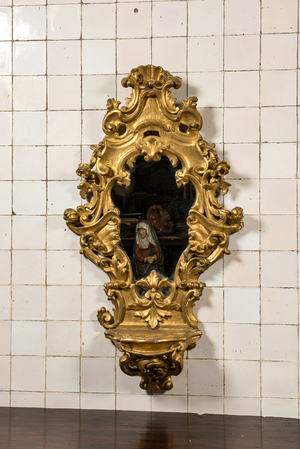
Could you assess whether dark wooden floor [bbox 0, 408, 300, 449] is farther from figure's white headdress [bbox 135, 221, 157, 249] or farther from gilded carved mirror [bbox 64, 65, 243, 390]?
figure's white headdress [bbox 135, 221, 157, 249]

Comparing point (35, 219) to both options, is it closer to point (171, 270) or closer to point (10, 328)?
point (10, 328)

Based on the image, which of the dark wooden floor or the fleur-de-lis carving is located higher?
the fleur-de-lis carving

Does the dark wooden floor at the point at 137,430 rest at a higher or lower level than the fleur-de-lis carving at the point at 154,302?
lower

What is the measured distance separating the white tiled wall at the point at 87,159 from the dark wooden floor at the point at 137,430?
0.06 meters

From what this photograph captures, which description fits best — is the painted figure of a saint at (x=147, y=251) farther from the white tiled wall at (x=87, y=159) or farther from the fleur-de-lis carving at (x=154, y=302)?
the white tiled wall at (x=87, y=159)

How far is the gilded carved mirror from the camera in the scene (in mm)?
2109

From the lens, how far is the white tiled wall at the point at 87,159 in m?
2.22

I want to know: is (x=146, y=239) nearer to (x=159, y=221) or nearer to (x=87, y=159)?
(x=159, y=221)

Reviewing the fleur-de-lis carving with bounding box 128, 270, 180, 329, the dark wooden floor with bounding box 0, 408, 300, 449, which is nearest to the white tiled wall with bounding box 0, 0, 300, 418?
the dark wooden floor with bounding box 0, 408, 300, 449

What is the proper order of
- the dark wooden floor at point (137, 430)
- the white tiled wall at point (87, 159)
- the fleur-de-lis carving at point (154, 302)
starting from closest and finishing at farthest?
1. the dark wooden floor at point (137, 430)
2. the fleur-de-lis carving at point (154, 302)
3. the white tiled wall at point (87, 159)

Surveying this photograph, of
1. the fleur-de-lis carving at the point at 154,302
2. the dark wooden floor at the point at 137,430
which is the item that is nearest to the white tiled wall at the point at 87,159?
the dark wooden floor at the point at 137,430

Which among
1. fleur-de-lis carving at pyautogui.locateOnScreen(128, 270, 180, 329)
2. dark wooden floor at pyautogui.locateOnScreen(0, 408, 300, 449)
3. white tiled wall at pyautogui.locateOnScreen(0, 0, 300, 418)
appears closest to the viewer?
dark wooden floor at pyautogui.locateOnScreen(0, 408, 300, 449)

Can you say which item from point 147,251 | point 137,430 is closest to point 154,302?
point 147,251

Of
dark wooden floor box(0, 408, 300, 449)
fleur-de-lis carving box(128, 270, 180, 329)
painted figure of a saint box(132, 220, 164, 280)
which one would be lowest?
dark wooden floor box(0, 408, 300, 449)
